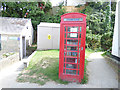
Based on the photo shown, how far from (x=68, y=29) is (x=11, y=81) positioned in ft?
11.3

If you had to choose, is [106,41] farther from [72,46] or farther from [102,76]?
[72,46]

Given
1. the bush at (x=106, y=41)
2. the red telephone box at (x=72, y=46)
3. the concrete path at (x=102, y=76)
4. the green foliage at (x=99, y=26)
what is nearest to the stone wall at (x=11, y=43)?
the green foliage at (x=99, y=26)

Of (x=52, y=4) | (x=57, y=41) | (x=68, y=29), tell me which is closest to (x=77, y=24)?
(x=68, y=29)

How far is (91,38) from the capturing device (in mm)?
11820

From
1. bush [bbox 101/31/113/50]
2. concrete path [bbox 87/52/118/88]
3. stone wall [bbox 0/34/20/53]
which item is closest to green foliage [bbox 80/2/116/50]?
bush [bbox 101/31/113/50]

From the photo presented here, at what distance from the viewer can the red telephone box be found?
15.5 ft

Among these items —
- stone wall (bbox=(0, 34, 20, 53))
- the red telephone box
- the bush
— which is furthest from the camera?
the bush

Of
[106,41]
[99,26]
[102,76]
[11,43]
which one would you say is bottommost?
[102,76]

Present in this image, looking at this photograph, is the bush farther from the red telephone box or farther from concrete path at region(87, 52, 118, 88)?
the red telephone box

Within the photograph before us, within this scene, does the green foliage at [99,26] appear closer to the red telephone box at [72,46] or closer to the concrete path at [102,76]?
the concrete path at [102,76]

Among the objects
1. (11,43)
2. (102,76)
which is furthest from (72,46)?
(11,43)

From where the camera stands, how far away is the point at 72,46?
16.1ft

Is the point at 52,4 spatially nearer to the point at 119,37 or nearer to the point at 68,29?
the point at 119,37

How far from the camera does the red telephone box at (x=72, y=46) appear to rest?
4719mm
